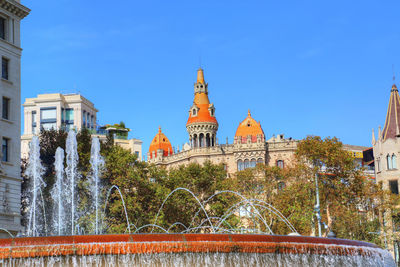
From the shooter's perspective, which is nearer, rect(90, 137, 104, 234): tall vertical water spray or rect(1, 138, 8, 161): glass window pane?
rect(1, 138, 8, 161): glass window pane

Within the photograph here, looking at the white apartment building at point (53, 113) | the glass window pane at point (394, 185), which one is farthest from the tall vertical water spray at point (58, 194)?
the glass window pane at point (394, 185)

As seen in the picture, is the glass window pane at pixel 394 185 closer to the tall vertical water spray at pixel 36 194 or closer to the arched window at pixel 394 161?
the arched window at pixel 394 161

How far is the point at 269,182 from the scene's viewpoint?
3007 inches

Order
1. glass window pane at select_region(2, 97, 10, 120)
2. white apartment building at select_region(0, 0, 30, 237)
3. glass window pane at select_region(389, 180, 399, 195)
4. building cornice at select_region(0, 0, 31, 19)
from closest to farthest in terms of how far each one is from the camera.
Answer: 1. white apartment building at select_region(0, 0, 30, 237)
2. glass window pane at select_region(2, 97, 10, 120)
3. building cornice at select_region(0, 0, 31, 19)
4. glass window pane at select_region(389, 180, 399, 195)

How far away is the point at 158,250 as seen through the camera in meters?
18.0

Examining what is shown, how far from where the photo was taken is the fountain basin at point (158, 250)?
Result: 17.6 metres

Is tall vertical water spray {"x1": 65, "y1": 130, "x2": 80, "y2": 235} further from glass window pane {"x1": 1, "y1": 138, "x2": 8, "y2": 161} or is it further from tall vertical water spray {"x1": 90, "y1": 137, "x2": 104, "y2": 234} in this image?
glass window pane {"x1": 1, "y1": 138, "x2": 8, "y2": 161}

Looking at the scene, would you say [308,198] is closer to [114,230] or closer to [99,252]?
[114,230]

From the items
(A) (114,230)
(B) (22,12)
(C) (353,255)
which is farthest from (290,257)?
(A) (114,230)

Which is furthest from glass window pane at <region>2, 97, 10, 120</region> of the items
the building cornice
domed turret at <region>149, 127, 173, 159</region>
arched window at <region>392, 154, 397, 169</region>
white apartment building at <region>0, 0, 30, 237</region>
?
domed turret at <region>149, 127, 173, 159</region>

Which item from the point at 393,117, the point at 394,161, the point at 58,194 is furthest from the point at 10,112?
the point at 393,117

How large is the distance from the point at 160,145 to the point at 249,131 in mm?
20250

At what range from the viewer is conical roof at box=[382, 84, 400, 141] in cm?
9581

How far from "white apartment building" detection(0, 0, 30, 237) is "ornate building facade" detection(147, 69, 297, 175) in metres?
57.1
